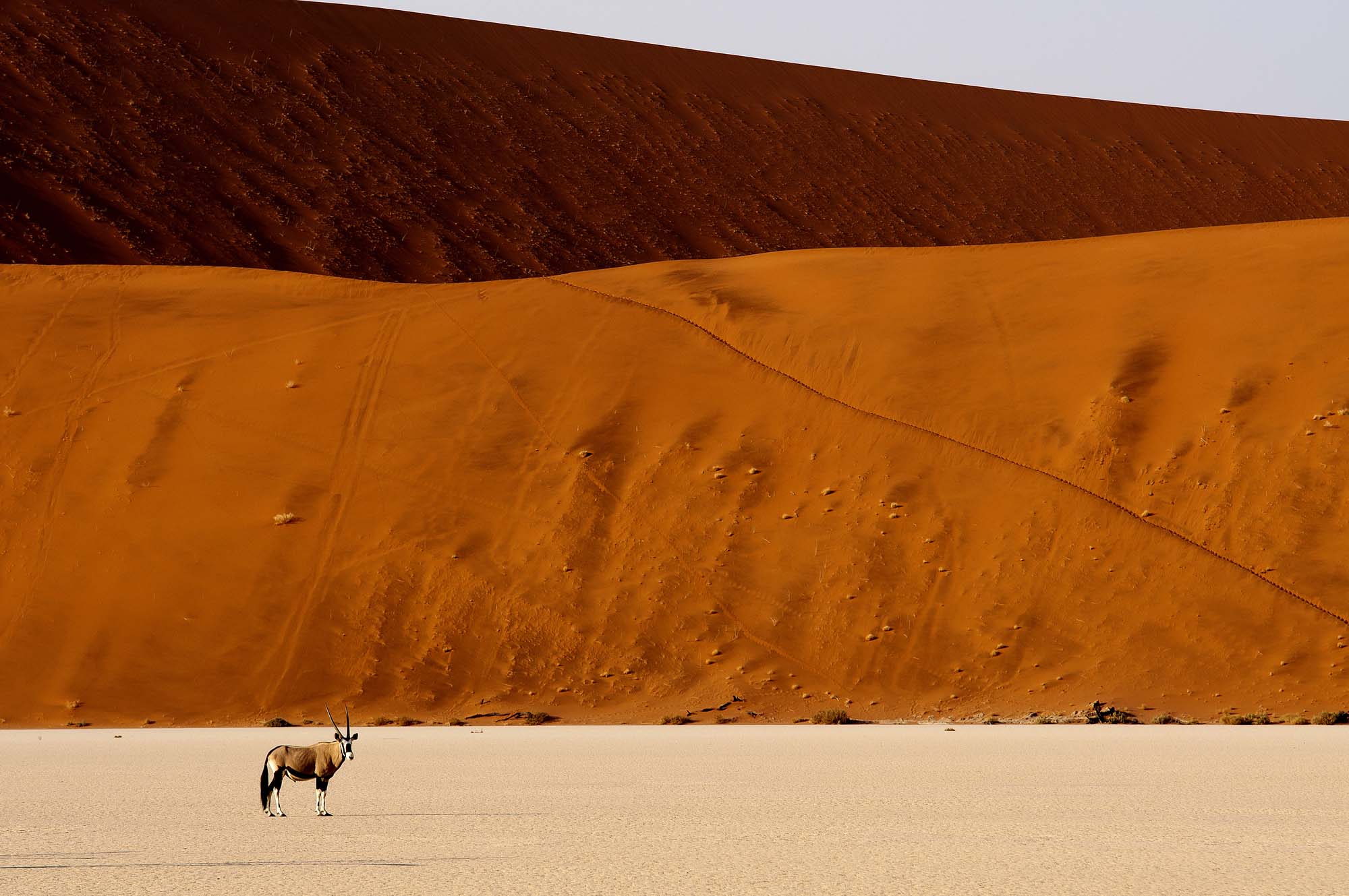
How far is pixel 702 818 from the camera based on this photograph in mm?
8859

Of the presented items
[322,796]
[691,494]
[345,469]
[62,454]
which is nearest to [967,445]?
[691,494]

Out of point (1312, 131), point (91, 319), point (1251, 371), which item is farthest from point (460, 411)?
point (1312, 131)

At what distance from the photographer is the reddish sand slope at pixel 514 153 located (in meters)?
37.5

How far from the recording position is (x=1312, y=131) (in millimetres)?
58469

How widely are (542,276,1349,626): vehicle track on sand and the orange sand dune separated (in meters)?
0.07

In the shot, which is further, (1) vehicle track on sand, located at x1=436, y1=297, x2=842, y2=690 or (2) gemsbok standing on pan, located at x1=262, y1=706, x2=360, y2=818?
(1) vehicle track on sand, located at x1=436, y1=297, x2=842, y2=690

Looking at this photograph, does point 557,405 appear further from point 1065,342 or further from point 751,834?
point 751,834

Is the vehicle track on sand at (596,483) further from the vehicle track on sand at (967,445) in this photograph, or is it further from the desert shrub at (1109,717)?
the desert shrub at (1109,717)

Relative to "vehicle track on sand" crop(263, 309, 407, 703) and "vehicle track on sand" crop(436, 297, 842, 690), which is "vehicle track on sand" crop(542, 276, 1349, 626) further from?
"vehicle track on sand" crop(263, 309, 407, 703)

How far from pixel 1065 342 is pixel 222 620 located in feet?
46.1

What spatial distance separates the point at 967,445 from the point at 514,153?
25022 millimetres

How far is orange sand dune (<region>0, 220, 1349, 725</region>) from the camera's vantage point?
18609 millimetres

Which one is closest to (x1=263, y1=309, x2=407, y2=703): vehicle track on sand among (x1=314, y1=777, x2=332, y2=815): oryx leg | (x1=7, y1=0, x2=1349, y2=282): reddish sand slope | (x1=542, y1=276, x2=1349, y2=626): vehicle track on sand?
(x1=542, y1=276, x2=1349, y2=626): vehicle track on sand

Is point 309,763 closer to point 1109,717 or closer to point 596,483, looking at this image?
point 1109,717
